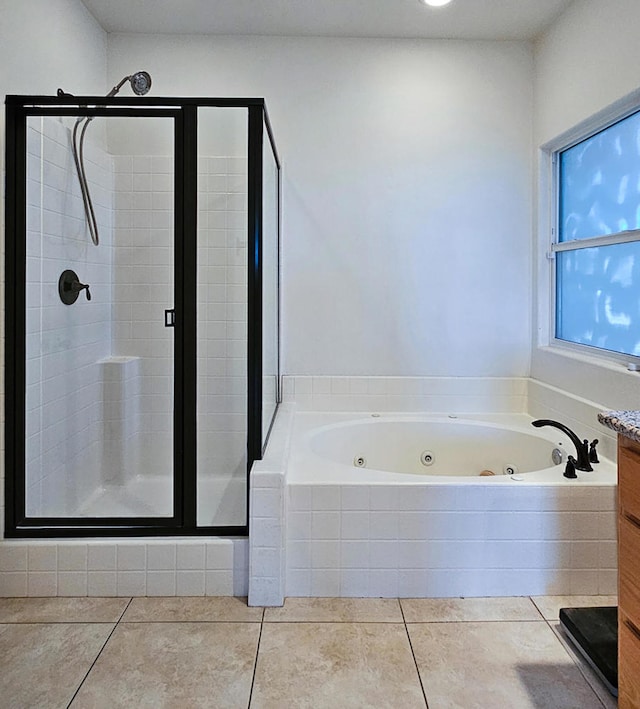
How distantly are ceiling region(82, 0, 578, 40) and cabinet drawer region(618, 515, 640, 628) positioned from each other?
8.55 ft

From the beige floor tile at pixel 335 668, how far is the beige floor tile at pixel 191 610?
128 millimetres

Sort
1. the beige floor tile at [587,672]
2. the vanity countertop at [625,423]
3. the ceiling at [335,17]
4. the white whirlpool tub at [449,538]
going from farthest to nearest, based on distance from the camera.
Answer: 1. the ceiling at [335,17]
2. the white whirlpool tub at [449,538]
3. the beige floor tile at [587,672]
4. the vanity countertop at [625,423]

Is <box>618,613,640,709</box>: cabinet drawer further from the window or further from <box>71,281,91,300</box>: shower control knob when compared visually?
<box>71,281,91,300</box>: shower control knob

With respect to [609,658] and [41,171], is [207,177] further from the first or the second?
[609,658]

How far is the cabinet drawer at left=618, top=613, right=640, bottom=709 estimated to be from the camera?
1388 millimetres

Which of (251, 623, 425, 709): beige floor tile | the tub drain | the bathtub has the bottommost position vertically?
(251, 623, 425, 709): beige floor tile

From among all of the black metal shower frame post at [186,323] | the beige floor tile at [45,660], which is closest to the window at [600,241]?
the black metal shower frame post at [186,323]

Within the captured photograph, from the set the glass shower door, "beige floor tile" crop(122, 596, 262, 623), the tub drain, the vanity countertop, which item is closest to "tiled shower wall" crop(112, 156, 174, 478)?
the glass shower door

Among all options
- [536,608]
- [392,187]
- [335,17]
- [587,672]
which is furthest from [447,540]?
[335,17]

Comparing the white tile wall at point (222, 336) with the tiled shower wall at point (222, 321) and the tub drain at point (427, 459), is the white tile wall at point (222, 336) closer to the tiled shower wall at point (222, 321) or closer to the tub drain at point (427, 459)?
the tiled shower wall at point (222, 321)

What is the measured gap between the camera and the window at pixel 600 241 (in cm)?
257

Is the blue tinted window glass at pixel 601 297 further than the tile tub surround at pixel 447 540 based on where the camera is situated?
Yes

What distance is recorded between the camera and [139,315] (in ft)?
9.20

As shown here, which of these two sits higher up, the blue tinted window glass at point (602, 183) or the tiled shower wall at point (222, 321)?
the blue tinted window glass at point (602, 183)
